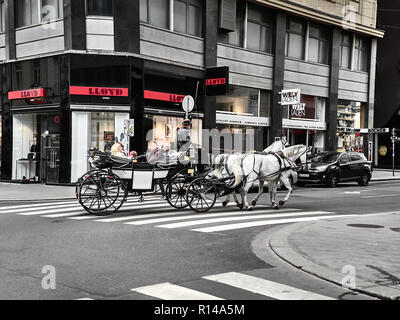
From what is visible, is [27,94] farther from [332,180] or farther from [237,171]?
[332,180]

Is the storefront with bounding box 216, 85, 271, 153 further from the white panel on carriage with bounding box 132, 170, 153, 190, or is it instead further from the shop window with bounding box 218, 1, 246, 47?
the white panel on carriage with bounding box 132, 170, 153, 190

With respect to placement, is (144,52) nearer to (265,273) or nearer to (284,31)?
(284,31)

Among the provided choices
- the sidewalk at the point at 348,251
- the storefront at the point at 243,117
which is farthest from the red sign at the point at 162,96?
the sidewalk at the point at 348,251

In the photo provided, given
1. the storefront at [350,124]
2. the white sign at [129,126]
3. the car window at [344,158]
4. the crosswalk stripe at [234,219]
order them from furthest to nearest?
the storefront at [350,124] < the car window at [344,158] < the white sign at [129,126] < the crosswalk stripe at [234,219]

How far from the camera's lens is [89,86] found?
69.1ft

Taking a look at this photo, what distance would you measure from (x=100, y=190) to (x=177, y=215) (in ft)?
6.43

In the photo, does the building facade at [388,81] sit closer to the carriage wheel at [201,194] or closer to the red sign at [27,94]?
the red sign at [27,94]

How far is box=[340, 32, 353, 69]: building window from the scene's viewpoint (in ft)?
113

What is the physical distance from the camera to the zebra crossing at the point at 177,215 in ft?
34.3

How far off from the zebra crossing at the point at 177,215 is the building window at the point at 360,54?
83.5 ft

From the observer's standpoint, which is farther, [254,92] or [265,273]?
[254,92]

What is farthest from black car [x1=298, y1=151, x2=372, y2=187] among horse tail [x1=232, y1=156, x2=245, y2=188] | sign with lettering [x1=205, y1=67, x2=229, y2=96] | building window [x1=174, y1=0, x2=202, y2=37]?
horse tail [x1=232, y1=156, x2=245, y2=188]
